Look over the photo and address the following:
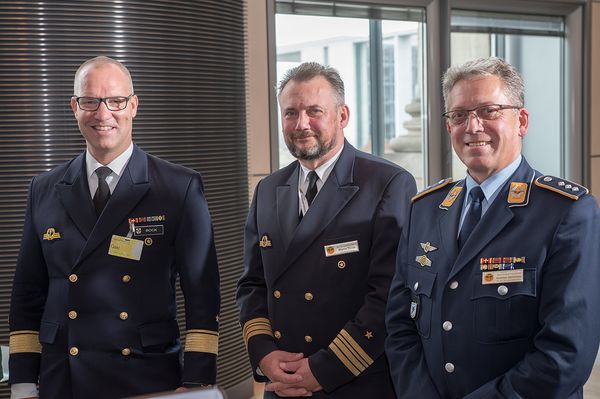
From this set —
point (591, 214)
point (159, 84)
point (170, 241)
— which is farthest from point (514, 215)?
point (159, 84)

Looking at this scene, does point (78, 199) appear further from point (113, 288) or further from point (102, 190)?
point (113, 288)

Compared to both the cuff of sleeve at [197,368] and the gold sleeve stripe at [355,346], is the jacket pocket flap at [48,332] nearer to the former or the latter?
the cuff of sleeve at [197,368]

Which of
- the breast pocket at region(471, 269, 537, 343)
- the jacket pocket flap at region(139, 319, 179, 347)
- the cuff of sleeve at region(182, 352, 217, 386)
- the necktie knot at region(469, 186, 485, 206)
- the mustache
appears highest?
the mustache

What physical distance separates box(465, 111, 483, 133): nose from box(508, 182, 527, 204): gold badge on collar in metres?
0.17

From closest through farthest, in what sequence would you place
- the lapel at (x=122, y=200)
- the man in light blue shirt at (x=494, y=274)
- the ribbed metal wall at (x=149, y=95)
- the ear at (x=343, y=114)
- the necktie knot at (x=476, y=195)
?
the man in light blue shirt at (x=494, y=274) → the necktie knot at (x=476, y=195) → the lapel at (x=122, y=200) → the ear at (x=343, y=114) → the ribbed metal wall at (x=149, y=95)

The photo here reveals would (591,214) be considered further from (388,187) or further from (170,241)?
(170,241)

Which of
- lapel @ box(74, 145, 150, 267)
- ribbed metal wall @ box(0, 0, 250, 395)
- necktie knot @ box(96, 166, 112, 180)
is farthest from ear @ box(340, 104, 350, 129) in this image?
ribbed metal wall @ box(0, 0, 250, 395)

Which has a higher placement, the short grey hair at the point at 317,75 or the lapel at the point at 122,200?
the short grey hair at the point at 317,75

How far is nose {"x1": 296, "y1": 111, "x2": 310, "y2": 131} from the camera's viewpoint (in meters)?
2.31

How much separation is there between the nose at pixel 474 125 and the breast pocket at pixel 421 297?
38 centimetres

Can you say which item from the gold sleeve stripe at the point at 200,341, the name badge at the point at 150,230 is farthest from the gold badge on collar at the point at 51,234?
the gold sleeve stripe at the point at 200,341

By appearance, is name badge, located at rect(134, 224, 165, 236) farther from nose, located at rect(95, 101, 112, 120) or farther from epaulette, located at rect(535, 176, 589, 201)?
epaulette, located at rect(535, 176, 589, 201)

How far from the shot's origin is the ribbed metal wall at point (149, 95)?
12.0ft

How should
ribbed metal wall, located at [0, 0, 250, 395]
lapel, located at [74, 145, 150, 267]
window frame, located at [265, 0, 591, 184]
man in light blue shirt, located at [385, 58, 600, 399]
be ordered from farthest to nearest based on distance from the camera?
window frame, located at [265, 0, 591, 184]
ribbed metal wall, located at [0, 0, 250, 395]
lapel, located at [74, 145, 150, 267]
man in light blue shirt, located at [385, 58, 600, 399]
